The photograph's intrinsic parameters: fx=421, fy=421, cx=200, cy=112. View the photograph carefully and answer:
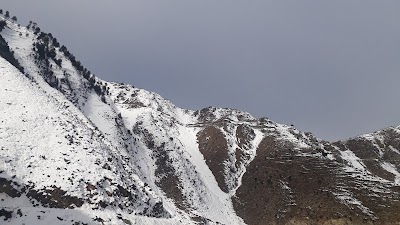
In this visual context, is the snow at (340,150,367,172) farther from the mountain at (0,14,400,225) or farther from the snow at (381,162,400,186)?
the snow at (381,162,400,186)

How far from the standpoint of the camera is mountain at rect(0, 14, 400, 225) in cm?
5362

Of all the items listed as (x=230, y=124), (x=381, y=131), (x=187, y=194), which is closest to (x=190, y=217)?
(x=187, y=194)

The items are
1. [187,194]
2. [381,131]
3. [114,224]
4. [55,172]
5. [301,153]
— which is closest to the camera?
[114,224]

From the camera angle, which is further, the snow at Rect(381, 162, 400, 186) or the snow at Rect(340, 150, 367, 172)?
the snow at Rect(340, 150, 367, 172)

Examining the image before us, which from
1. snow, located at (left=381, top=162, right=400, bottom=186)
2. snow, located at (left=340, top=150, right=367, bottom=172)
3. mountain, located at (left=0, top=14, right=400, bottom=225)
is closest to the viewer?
mountain, located at (left=0, top=14, right=400, bottom=225)

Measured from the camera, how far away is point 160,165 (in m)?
107

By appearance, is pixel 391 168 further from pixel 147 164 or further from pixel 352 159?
pixel 147 164

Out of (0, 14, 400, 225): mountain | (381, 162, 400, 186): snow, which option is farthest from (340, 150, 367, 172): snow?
(381, 162, 400, 186): snow

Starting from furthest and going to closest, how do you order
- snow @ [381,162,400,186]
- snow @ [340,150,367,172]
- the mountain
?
1. snow @ [340,150,367,172]
2. snow @ [381,162,400,186]
3. the mountain

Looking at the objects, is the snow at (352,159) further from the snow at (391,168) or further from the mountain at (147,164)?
the snow at (391,168)

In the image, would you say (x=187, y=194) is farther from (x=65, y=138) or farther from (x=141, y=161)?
(x=65, y=138)

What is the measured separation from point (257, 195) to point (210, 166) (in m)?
22.4

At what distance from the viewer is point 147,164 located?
10662 centimetres

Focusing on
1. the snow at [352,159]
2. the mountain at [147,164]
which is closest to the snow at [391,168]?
the mountain at [147,164]
